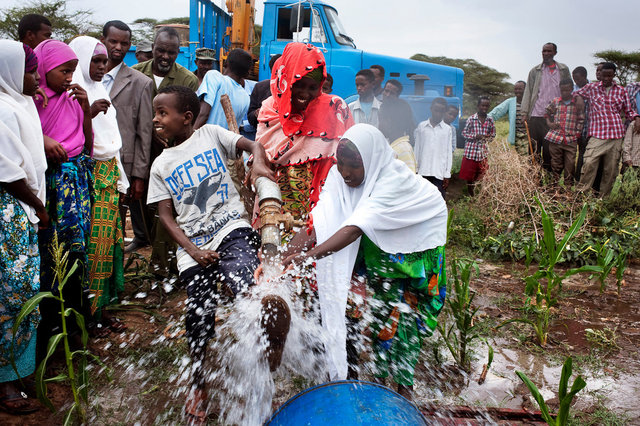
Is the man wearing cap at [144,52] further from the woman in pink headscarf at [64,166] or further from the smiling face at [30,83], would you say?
the smiling face at [30,83]

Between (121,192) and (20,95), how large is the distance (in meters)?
1.03

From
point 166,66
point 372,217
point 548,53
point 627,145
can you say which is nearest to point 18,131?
point 372,217

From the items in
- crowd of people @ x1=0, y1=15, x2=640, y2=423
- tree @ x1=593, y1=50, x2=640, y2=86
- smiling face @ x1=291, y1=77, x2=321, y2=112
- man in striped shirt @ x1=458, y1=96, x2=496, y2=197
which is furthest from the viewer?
tree @ x1=593, y1=50, x2=640, y2=86

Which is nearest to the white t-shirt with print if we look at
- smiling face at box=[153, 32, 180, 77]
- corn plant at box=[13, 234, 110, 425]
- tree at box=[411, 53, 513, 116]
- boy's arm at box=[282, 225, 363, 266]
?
boy's arm at box=[282, 225, 363, 266]

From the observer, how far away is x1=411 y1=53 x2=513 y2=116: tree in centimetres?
2612

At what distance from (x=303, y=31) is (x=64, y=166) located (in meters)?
6.12

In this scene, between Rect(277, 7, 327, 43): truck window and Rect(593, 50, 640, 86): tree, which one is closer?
Rect(277, 7, 327, 43): truck window

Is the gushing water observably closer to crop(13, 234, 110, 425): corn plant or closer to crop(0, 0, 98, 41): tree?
crop(13, 234, 110, 425): corn plant

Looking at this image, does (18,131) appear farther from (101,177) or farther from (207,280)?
(207,280)

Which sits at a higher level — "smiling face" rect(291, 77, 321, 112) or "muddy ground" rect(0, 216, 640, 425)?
"smiling face" rect(291, 77, 321, 112)

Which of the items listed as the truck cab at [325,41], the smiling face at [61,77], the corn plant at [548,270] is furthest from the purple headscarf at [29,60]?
the truck cab at [325,41]

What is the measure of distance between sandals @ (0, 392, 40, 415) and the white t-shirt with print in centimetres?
102

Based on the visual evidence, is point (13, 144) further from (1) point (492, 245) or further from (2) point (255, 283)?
(1) point (492, 245)

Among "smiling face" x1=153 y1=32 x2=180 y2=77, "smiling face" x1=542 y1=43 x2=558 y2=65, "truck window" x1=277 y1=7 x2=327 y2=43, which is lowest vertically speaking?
"smiling face" x1=153 y1=32 x2=180 y2=77
